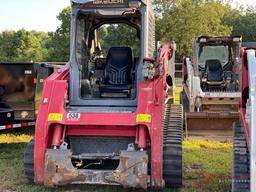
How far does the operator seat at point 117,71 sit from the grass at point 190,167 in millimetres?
1511

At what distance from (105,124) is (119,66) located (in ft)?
5.06

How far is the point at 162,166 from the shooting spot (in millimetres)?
5871

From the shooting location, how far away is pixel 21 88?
9070 millimetres

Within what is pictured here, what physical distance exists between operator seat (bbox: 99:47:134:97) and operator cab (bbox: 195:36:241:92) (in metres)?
6.41

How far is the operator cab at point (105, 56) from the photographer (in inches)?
258

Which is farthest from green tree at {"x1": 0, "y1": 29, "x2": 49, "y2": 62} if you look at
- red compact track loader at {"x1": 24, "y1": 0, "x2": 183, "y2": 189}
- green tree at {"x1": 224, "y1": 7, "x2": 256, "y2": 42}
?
red compact track loader at {"x1": 24, "y1": 0, "x2": 183, "y2": 189}

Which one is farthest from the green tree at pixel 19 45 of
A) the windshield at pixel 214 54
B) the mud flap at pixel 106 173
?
the mud flap at pixel 106 173

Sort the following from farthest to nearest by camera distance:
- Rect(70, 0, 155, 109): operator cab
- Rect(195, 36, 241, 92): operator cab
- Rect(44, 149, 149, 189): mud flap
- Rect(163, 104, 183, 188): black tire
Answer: Rect(195, 36, 241, 92): operator cab, Rect(70, 0, 155, 109): operator cab, Rect(163, 104, 183, 188): black tire, Rect(44, 149, 149, 189): mud flap

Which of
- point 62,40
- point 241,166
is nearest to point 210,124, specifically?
point 241,166

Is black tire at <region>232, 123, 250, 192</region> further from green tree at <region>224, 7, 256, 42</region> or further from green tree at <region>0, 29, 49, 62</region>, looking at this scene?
green tree at <region>224, 7, 256, 42</region>

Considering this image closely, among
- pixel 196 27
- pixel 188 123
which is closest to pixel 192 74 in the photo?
pixel 188 123

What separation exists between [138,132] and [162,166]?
1.68 ft

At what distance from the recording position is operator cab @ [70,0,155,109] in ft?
21.5

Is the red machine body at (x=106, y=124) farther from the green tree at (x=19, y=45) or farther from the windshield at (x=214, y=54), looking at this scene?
the green tree at (x=19, y=45)
